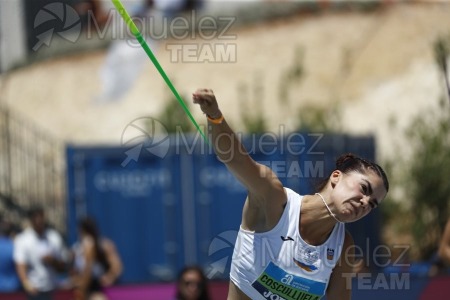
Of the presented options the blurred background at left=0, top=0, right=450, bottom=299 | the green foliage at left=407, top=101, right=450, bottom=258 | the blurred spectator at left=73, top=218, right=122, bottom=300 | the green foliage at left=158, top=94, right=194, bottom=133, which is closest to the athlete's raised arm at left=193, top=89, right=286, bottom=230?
the blurred background at left=0, top=0, right=450, bottom=299

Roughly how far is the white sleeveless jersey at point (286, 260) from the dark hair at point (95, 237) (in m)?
5.78

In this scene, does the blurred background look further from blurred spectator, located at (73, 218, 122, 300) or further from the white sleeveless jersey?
the white sleeveless jersey

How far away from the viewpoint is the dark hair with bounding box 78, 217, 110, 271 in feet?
33.8

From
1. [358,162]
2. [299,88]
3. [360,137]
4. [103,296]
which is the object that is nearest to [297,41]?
[299,88]

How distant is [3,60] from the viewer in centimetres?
2133

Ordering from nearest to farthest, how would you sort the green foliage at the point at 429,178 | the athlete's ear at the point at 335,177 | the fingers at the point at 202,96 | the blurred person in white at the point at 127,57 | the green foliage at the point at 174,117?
the fingers at the point at 202,96 → the athlete's ear at the point at 335,177 → the green foliage at the point at 429,178 → the green foliage at the point at 174,117 → the blurred person in white at the point at 127,57

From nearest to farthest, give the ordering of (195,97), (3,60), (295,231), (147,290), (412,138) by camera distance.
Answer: (195,97) → (295,231) → (147,290) → (412,138) → (3,60)

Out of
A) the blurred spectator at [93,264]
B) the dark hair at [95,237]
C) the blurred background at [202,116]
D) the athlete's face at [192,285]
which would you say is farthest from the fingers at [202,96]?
the dark hair at [95,237]

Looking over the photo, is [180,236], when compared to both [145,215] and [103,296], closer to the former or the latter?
[145,215]

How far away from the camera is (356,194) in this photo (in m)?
4.44

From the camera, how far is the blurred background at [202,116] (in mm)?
12844

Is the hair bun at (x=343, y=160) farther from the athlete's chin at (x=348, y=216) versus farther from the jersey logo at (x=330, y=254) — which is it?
the jersey logo at (x=330, y=254)

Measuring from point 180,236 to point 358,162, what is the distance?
8510 millimetres

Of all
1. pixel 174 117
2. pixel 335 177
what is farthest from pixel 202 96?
pixel 174 117
